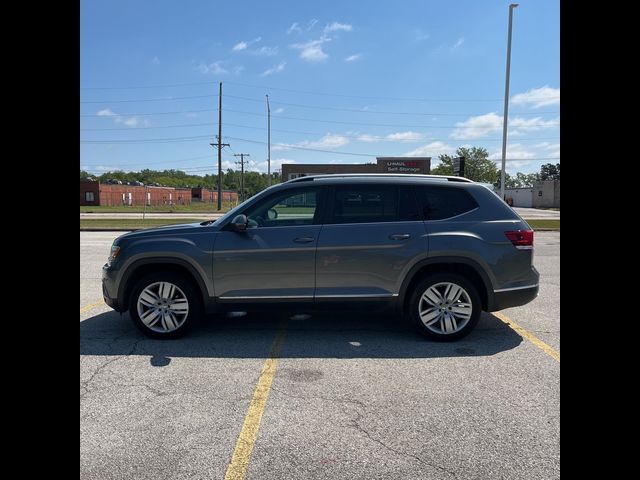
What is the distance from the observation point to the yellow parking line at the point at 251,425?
2672 millimetres

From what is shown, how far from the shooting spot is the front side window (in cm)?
511

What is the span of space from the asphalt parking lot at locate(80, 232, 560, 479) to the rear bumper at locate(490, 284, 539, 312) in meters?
0.43

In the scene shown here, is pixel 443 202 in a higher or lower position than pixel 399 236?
higher

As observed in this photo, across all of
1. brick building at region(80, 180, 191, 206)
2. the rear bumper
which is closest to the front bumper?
the rear bumper

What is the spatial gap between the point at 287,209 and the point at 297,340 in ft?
4.91

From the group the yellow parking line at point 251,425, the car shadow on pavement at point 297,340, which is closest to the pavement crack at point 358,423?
the yellow parking line at point 251,425

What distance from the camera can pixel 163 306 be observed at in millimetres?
5062

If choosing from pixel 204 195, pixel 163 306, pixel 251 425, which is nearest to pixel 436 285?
pixel 251 425

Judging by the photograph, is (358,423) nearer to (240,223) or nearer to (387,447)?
(387,447)

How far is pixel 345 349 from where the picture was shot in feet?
15.6
